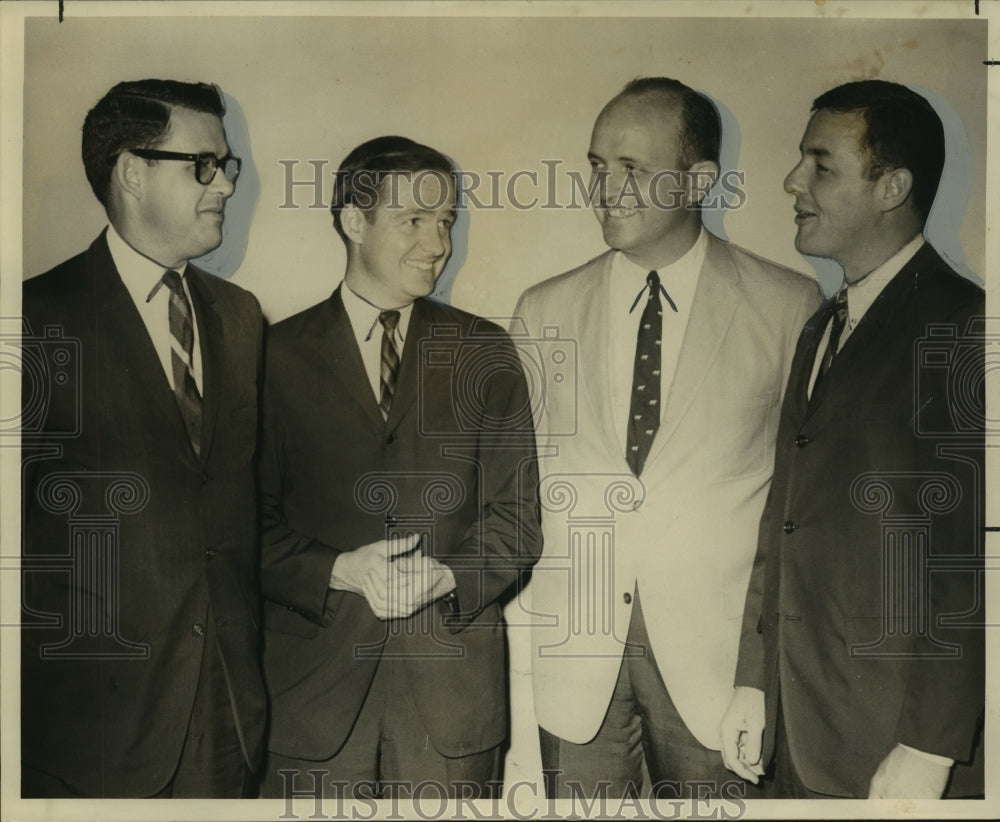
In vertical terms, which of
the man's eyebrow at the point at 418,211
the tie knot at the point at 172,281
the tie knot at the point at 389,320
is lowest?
the tie knot at the point at 389,320

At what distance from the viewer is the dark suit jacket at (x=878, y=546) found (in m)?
2.97

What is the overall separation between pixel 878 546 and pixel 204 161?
2.06 meters

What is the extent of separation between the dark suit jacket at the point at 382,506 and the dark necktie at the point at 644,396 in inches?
10.7

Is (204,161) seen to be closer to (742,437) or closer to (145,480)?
(145,480)

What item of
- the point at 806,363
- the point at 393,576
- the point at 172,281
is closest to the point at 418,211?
the point at 172,281

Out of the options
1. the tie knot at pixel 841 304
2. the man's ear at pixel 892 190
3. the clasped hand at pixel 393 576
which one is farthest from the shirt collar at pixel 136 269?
the man's ear at pixel 892 190

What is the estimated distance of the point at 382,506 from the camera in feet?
9.74

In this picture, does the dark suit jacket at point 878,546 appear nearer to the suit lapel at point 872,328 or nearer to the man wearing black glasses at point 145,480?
the suit lapel at point 872,328

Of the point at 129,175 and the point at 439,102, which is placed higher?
the point at 439,102

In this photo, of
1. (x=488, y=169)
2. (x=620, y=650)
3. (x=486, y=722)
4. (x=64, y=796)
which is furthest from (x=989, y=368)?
(x=64, y=796)

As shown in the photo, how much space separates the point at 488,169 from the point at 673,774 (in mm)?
1694

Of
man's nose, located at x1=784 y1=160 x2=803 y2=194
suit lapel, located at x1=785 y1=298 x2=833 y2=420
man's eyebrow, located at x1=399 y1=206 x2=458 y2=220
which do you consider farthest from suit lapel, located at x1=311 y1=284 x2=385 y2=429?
man's nose, located at x1=784 y1=160 x2=803 y2=194

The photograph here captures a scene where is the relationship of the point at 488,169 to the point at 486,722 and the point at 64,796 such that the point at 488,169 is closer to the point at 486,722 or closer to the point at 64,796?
the point at 486,722

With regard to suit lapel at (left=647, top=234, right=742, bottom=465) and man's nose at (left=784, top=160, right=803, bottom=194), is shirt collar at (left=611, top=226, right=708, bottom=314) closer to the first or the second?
suit lapel at (left=647, top=234, right=742, bottom=465)
